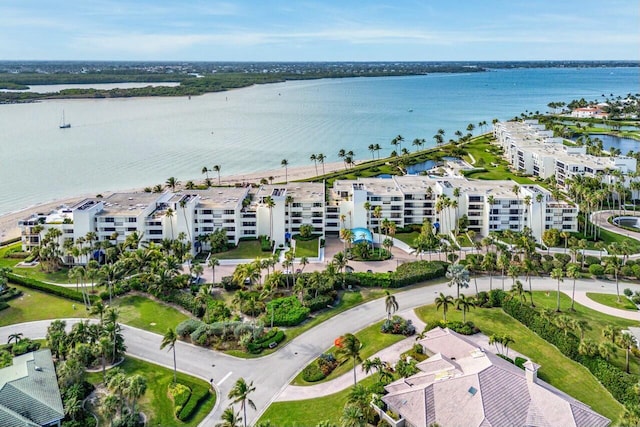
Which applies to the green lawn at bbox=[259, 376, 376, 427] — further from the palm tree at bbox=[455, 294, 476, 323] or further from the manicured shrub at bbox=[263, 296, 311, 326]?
the palm tree at bbox=[455, 294, 476, 323]

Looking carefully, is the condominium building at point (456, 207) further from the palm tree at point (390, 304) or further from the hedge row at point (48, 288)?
the hedge row at point (48, 288)

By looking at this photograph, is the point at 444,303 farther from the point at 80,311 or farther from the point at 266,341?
the point at 80,311

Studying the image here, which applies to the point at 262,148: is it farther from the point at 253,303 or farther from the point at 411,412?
the point at 411,412

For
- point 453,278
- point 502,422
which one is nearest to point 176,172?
point 453,278

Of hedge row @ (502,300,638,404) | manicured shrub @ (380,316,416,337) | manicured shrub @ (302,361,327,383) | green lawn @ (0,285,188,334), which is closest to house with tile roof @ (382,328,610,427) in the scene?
hedge row @ (502,300,638,404)

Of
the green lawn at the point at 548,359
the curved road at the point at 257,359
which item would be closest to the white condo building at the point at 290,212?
the curved road at the point at 257,359

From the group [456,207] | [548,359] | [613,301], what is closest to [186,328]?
[548,359]
